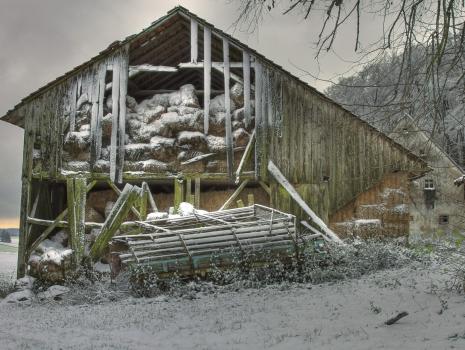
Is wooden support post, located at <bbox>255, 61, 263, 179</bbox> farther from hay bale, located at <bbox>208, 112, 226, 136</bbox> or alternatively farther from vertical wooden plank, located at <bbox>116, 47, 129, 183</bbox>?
vertical wooden plank, located at <bbox>116, 47, 129, 183</bbox>

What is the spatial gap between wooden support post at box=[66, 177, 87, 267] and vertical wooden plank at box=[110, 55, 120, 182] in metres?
1.07

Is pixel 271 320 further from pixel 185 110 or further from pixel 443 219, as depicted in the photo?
pixel 443 219

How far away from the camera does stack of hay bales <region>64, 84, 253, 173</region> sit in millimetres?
14375

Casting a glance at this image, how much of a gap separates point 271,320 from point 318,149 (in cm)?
→ 826

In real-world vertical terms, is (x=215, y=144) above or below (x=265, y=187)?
above

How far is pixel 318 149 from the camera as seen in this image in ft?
47.5

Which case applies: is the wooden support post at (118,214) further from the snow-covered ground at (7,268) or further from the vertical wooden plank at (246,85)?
the snow-covered ground at (7,268)

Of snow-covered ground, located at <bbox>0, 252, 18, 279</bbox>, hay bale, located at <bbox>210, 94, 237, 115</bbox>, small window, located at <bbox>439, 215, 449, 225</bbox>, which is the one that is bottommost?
snow-covered ground, located at <bbox>0, 252, 18, 279</bbox>

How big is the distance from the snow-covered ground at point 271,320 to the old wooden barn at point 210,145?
4.82 metres

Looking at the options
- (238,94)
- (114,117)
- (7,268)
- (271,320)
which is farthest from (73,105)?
(7,268)

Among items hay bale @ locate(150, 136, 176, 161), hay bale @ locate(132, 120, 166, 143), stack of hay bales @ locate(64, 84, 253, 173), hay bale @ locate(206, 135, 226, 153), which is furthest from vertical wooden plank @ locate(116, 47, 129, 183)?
hay bale @ locate(206, 135, 226, 153)

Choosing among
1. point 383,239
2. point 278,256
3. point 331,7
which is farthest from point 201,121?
point 331,7

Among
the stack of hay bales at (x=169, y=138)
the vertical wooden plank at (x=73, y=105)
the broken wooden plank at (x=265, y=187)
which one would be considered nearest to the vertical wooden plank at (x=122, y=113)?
the stack of hay bales at (x=169, y=138)

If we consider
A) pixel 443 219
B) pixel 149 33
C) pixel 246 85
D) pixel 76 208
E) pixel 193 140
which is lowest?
pixel 443 219
